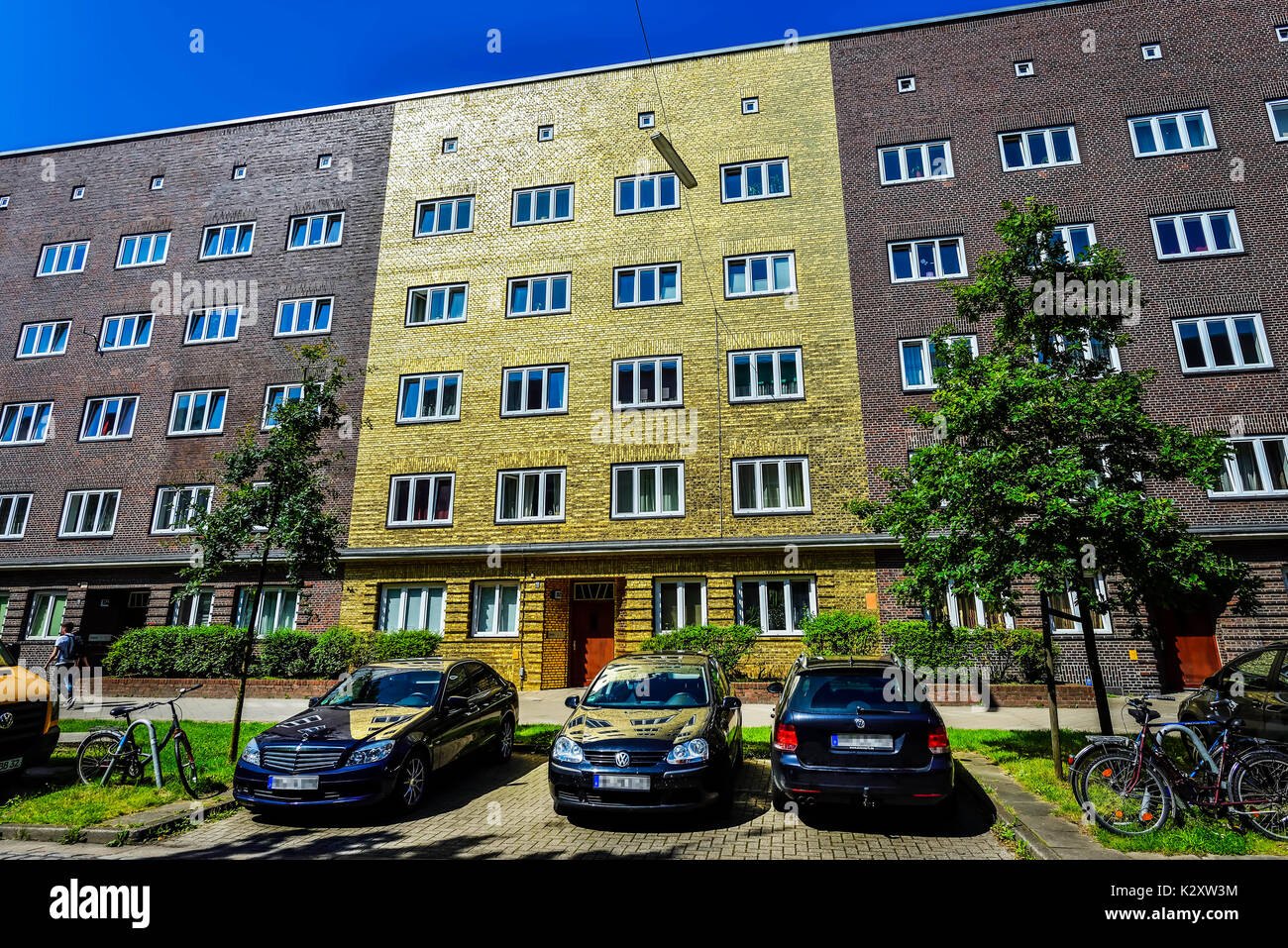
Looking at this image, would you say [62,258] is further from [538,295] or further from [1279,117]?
[1279,117]

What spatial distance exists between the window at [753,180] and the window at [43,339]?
26.8 metres

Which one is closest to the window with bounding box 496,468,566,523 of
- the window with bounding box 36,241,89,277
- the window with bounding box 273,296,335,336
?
the window with bounding box 273,296,335,336

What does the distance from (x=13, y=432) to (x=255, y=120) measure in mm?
15786

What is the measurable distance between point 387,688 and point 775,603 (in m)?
12.2

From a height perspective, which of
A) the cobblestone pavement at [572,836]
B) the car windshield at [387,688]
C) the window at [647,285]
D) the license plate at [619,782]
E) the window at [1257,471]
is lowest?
the cobblestone pavement at [572,836]

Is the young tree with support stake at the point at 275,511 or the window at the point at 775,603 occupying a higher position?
the young tree with support stake at the point at 275,511

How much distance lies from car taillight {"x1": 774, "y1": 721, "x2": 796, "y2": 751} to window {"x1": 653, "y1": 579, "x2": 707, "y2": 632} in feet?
39.7

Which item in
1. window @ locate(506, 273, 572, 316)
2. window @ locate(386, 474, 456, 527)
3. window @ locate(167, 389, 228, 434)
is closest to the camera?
window @ locate(386, 474, 456, 527)

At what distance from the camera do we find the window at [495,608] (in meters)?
20.0

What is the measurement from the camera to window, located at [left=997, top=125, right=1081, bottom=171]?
832 inches

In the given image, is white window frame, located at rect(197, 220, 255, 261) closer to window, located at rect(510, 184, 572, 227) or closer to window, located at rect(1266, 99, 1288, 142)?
window, located at rect(510, 184, 572, 227)

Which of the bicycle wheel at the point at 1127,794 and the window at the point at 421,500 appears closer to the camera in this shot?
the bicycle wheel at the point at 1127,794

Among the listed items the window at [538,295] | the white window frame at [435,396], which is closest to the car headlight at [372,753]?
the white window frame at [435,396]

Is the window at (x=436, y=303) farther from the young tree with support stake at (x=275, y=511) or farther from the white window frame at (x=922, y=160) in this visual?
the white window frame at (x=922, y=160)
